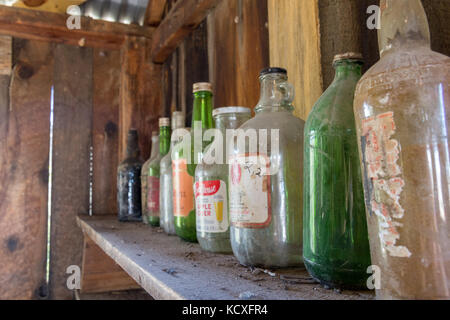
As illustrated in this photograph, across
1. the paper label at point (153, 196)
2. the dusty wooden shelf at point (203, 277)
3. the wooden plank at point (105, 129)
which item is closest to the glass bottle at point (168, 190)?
the paper label at point (153, 196)

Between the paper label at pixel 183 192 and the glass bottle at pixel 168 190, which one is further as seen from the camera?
the glass bottle at pixel 168 190

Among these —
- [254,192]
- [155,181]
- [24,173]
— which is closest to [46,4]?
[24,173]

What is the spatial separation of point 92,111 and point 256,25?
108cm

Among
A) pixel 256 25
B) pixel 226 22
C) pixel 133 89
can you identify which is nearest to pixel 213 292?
pixel 256 25

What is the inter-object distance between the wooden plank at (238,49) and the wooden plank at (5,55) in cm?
96

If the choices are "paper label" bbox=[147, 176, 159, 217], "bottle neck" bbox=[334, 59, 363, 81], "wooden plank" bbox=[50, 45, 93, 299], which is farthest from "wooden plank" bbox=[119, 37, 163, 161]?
"bottle neck" bbox=[334, 59, 363, 81]

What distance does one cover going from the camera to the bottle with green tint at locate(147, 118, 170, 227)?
1.18 metres

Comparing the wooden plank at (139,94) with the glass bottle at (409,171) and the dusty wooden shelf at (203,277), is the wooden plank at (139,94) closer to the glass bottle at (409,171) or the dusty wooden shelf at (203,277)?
the dusty wooden shelf at (203,277)

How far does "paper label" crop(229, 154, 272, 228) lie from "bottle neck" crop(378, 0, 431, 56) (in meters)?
0.22

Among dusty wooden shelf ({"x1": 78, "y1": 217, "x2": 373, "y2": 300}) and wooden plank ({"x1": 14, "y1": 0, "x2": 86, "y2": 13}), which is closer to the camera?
dusty wooden shelf ({"x1": 78, "y1": 217, "x2": 373, "y2": 300})

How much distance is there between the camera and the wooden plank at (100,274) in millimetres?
1497

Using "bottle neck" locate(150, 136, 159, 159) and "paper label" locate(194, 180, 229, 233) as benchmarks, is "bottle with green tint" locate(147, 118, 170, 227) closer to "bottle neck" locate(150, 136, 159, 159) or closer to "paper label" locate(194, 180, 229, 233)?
"bottle neck" locate(150, 136, 159, 159)
